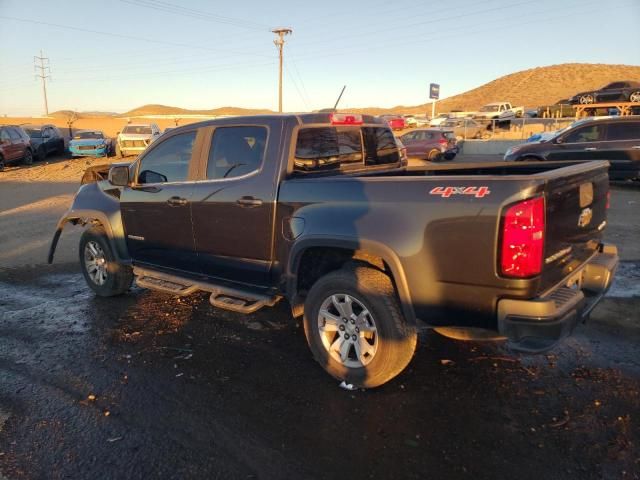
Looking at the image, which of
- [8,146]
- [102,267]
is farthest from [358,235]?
[8,146]

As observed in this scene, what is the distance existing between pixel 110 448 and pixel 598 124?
45.1 ft

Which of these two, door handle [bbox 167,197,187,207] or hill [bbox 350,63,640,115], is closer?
door handle [bbox 167,197,187,207]

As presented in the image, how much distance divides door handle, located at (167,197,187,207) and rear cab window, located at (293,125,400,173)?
4.02ft

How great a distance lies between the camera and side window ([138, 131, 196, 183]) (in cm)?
464

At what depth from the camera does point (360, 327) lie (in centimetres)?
347

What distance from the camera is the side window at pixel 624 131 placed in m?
12.3

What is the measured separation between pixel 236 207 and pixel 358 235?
1.24 meters

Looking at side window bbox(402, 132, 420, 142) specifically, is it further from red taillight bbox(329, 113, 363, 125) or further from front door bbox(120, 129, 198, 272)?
front door bbox(120, 129, 198, 272)

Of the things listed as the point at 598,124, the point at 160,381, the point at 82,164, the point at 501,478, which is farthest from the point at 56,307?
the point at 82,164

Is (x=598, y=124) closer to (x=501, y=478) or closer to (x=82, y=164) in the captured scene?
(x=501, y=478)

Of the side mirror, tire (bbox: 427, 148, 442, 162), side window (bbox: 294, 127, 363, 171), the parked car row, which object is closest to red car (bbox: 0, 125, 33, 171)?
tire (bbox: 427, 148, 442, 162)

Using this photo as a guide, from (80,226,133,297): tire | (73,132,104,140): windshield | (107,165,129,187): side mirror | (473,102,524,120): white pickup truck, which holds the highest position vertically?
(473,102,524,120): white pickup truck

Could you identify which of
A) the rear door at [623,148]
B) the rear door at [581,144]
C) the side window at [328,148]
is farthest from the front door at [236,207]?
the rear door at [623,148]

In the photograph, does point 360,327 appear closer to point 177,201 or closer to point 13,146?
point 177,201
